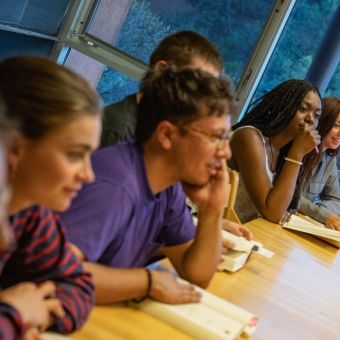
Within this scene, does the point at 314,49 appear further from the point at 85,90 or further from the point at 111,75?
the point at 85,90

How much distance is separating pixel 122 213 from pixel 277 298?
726 millimetres

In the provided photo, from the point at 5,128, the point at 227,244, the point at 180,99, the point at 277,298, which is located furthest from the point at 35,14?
the point at 5,128

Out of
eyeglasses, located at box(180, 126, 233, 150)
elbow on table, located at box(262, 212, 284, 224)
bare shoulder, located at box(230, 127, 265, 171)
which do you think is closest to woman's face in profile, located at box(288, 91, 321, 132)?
bare shoulder, located at box(230, 127, 265, 171)

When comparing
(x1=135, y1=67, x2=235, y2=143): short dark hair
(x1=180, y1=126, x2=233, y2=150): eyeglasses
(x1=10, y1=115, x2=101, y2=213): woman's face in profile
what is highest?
(x1=135, y1=67, x2=235, y2=143): short dark hair

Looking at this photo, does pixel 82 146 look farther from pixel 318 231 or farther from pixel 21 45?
pixel 21 45

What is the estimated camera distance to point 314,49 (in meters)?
4.28

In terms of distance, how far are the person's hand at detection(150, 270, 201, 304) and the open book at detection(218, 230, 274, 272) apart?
0.42m

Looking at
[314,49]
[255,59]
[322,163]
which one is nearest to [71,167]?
[322,163]

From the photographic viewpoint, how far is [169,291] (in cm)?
132

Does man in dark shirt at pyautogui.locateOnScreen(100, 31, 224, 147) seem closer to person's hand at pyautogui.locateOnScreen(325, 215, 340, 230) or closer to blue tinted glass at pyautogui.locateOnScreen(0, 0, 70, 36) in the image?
person's hand at pyautogui.locateOnScreen(325, 215, 340, 230)

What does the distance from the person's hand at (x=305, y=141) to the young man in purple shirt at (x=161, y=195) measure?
4.21 feet

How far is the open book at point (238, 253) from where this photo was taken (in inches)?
69.8

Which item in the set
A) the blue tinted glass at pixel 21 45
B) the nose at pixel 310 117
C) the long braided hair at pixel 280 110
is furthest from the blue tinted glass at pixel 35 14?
the nose at pixel 310 117

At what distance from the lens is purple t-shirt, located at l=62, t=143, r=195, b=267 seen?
47.8 inches
